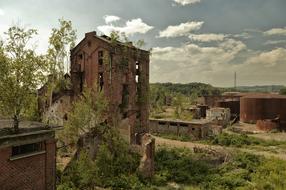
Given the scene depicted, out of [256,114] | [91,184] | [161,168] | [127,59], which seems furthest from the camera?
[256,114]

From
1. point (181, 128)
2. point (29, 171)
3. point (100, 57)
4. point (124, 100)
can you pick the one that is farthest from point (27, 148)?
point (181, 128)

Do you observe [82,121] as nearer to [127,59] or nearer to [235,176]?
[127,59]

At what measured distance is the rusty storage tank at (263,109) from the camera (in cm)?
4584

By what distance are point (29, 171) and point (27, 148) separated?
1.07m

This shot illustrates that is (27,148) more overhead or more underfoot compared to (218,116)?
more overhead

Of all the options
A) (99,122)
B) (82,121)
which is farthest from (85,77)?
(82,121)

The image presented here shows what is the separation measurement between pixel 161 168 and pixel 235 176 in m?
5.81

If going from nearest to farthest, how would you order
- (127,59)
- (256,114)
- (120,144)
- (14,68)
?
(14,68) → (120,144) → (127,59) → (256,114)

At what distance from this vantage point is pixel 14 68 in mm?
13555

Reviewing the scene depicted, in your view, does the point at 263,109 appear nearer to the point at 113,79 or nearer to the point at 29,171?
the point at 113,79

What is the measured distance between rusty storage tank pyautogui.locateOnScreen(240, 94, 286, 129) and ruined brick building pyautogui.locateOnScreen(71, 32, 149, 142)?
25.9 meters

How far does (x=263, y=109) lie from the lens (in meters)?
48.4

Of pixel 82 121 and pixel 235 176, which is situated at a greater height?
pixel 82 121

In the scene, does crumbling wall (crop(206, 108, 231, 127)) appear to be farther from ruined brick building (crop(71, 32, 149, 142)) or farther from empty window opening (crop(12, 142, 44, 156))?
empty window opening (crop(12, 142, 44, 156))
